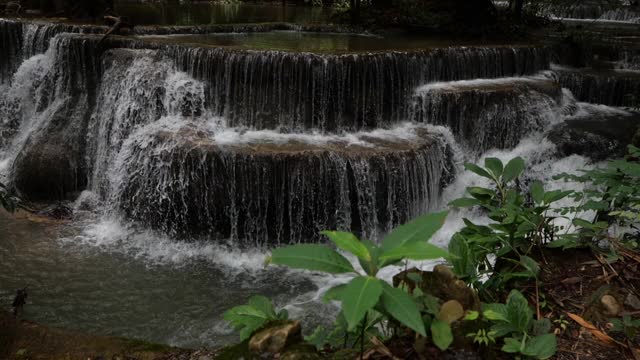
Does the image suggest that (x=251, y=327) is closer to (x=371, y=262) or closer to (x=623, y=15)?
(x=371, y=262)

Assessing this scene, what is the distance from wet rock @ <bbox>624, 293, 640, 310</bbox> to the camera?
8.04 feet

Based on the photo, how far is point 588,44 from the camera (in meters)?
12.8

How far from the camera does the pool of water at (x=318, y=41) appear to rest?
10.4 m

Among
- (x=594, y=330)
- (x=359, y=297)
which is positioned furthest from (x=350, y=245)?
(x=594, y=330)

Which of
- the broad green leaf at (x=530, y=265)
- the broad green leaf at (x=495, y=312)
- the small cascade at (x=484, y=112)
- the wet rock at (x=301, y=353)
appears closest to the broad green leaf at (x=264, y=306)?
the wet rock at (x=301, y=353)

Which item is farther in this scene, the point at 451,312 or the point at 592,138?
the point at 592,138

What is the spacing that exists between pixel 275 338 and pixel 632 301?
1.59 metres

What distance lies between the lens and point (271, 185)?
22.9ft

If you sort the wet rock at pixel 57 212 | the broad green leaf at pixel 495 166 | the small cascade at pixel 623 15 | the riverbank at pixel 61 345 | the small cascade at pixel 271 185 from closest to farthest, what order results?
the broad green leaf at pixel 495 166 < the riverbank at pixel 61 345 < the small cascade at pixel 271 185 < the wet rock at pixel 57 212 < the small cascade at pixel 623 15

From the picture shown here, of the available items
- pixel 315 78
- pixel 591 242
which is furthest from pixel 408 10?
pixel 591 242

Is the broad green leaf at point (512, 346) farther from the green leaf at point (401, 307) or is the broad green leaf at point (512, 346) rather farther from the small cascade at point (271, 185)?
the small cascade at point (271, 185)

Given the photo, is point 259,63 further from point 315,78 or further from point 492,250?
point 492,250

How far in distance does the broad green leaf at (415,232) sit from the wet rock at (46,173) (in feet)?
25.5

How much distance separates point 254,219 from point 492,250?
4773 mm
